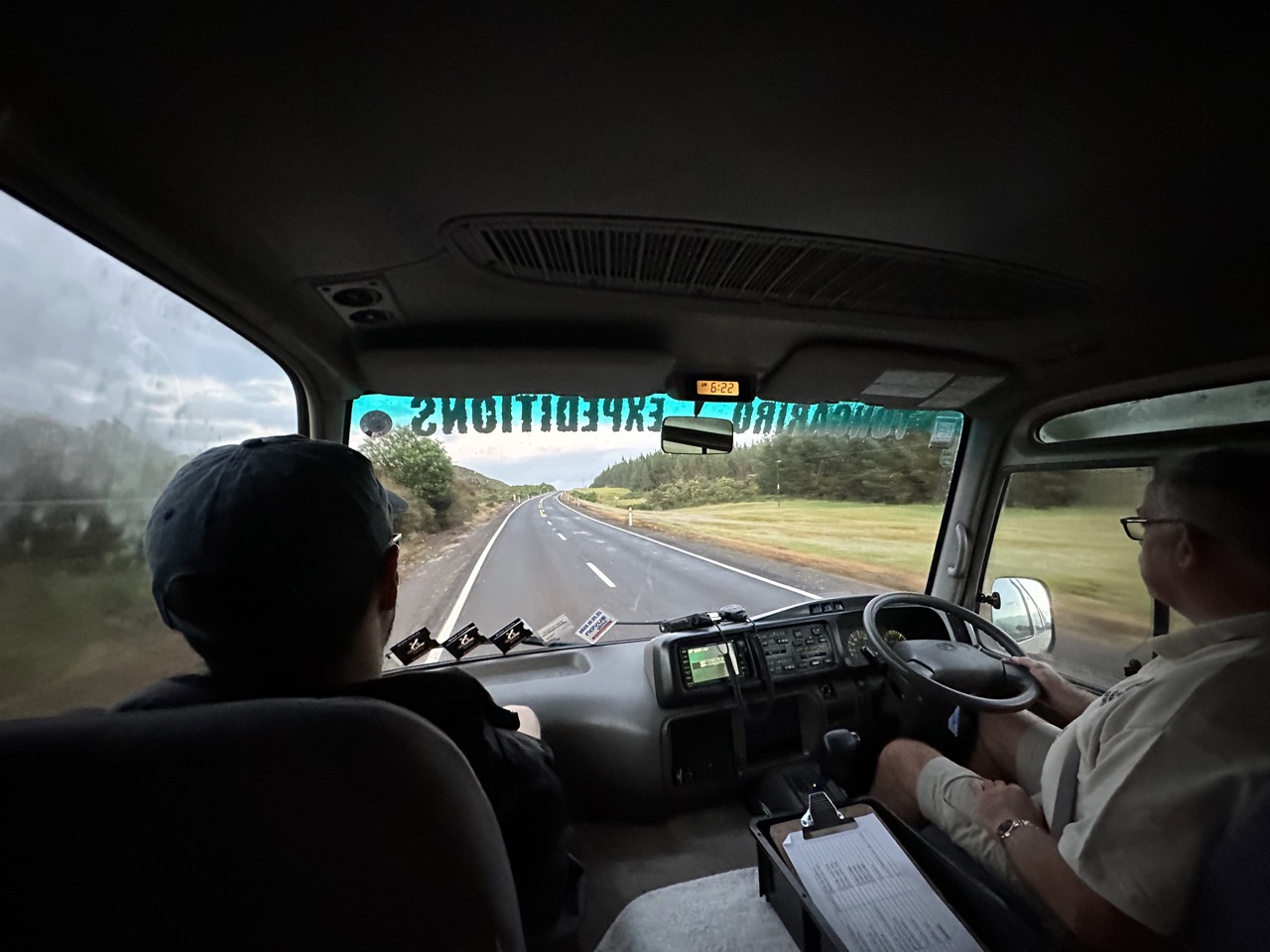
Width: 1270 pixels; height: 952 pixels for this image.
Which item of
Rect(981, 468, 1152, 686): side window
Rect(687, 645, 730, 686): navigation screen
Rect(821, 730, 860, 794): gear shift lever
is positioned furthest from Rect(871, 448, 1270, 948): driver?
Rect(687, 645, 730, 686): navigation screen

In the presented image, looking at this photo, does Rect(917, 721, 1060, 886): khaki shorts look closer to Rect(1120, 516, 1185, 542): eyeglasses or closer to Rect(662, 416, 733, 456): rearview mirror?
Rect(1120, 516, 1185, 542): eyeglasses

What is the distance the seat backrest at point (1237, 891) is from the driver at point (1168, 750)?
0.03 meters

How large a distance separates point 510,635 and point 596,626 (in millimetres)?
→ 429

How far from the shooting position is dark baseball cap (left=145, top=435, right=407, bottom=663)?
1.09 m

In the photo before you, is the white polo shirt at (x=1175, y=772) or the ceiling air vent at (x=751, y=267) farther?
the ceiling air vent at (x=751, y=267)

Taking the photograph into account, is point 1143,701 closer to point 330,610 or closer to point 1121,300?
point 1121,300

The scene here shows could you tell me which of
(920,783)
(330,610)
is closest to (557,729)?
(920,783)

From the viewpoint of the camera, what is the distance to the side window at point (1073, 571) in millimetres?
2900

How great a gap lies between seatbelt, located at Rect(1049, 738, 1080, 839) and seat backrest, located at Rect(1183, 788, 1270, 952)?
0.41 metres

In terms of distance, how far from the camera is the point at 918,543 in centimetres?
383

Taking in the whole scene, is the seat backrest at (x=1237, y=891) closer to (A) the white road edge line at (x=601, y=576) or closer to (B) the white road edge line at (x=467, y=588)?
(A) the white road edge line at (x=601, y=576)

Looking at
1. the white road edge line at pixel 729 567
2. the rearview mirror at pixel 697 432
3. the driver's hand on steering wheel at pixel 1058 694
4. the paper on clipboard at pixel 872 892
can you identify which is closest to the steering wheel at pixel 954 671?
the driver's hand on steering wheel at pixel 1058 694

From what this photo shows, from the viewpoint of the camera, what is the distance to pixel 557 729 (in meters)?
2.84

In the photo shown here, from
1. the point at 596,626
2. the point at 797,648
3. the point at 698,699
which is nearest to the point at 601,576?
the point at 596,626
